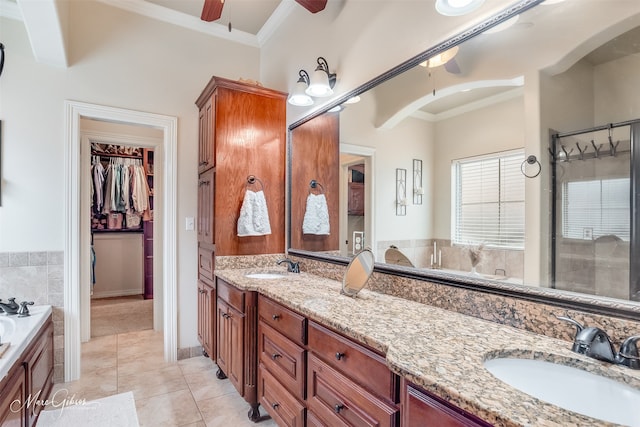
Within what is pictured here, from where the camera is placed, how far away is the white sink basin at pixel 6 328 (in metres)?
1.84

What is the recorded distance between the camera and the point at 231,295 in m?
2.22

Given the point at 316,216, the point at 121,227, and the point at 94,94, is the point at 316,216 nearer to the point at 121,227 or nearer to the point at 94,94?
the point at 94,94

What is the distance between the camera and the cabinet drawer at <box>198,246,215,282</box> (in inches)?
105

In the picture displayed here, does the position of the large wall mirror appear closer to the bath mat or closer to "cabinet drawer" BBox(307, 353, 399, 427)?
"cabinet drawer" BBox(307, 353, 399, 427)

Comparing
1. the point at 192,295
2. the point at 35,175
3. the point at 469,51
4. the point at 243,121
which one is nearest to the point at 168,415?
the point at 192,295

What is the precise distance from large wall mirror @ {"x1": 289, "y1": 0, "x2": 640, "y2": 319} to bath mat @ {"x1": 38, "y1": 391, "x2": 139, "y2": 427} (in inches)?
74.2

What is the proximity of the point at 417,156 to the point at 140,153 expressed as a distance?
191 inches

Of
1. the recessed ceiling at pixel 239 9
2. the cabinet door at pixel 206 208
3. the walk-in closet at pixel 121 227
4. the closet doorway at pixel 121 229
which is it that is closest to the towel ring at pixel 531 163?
the cabinet door at pixel 206 208

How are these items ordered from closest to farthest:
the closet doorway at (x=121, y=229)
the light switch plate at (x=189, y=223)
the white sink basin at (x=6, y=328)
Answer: the white sink basin at (x=6, y=328), the light switch plate at (x=189, y=223), the closet doorway at (x=121, y=229)

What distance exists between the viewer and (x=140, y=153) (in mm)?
5160

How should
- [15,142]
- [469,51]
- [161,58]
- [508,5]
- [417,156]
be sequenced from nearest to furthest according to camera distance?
[508,5] < [469,51] < [417,156] < [15,142] < [161,58]

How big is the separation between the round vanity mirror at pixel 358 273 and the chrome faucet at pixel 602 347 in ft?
2.85

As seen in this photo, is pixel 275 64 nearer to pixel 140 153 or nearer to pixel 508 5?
pixel 508 5

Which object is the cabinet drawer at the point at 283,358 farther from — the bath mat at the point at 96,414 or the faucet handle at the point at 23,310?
the faucet handle at the point at 23,310
